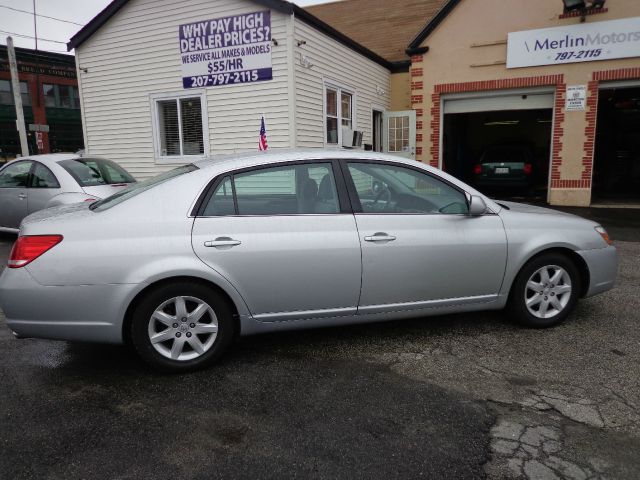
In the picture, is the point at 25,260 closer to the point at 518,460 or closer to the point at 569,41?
the point at 518,460

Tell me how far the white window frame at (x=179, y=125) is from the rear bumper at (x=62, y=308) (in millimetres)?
8004

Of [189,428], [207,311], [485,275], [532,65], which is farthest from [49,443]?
[532,65]

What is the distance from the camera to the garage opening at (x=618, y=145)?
1594cm

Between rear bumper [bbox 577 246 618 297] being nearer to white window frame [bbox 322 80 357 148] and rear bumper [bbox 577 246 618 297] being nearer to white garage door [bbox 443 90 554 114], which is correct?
white window frame [bbox 322 80 357 148]

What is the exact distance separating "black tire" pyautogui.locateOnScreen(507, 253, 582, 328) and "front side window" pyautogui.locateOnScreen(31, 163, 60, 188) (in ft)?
21.5

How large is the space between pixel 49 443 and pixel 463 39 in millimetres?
12517

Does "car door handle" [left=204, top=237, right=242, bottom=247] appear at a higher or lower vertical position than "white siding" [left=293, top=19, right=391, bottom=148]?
lower

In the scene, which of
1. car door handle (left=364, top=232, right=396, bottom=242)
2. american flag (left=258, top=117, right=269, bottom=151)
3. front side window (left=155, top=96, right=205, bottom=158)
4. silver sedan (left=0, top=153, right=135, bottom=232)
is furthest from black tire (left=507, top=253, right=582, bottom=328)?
front side window (left=155, top=96, right=205, bottom=158)

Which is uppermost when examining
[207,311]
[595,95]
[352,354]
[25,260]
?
[595,95]

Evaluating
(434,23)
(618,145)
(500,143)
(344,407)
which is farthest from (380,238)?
(618,145)

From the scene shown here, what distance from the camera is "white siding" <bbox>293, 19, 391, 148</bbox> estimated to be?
10.0 metres

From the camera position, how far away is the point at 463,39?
1227 cm

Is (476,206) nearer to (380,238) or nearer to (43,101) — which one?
(380,238)

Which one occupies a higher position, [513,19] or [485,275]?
[513,19]
